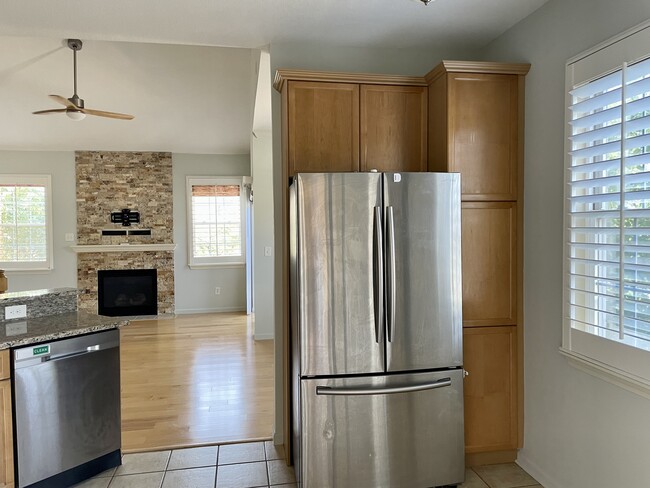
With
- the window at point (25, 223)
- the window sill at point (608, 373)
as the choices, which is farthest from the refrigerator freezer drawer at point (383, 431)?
the window at point (25, 223)

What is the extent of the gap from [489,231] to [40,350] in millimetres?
2483

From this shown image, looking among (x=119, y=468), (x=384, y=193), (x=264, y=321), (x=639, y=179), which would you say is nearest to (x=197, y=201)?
(x=264, y=321)

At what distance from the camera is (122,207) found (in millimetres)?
7109

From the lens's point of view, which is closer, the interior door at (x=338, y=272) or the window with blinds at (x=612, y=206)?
the window with blinds at (x=612, y=206)

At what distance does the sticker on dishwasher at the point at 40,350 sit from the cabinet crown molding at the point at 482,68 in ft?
8.42

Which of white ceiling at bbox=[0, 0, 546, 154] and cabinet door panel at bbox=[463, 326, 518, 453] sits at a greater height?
white ceiling at bbox=[0, 0, 546, 154]

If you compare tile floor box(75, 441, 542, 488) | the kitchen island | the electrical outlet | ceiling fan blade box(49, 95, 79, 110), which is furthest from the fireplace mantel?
tile floor box(75, 441, 542, 488)

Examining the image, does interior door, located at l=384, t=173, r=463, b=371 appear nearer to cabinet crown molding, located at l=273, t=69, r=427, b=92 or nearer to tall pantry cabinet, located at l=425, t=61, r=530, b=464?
tall pantry cabinet, located at l=425, t=61, r=530, b=464

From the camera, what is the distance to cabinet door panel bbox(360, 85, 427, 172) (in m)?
2.72

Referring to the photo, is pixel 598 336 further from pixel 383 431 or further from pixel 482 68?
pixel 482 68

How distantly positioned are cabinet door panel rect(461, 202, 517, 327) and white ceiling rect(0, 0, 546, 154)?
1130mm

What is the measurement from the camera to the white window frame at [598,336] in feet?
5.99

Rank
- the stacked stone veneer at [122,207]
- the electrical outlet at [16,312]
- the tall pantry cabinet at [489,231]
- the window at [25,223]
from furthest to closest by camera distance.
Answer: the stacked stone veneer at [122,207]
the window at [25,223]
the electrical outlet at [16,312]
the tall pantry cabinet at [489,231]

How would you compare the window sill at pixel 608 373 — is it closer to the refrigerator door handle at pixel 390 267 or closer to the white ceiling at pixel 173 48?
the refrigerator door handle at pixel 390 267
